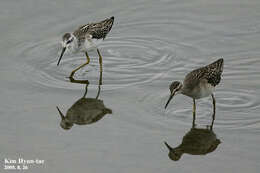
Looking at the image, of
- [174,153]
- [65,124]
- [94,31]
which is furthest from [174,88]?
[94,31]

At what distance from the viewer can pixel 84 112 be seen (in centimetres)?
1230

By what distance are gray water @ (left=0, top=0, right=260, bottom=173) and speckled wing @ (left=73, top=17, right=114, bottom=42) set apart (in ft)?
2.02

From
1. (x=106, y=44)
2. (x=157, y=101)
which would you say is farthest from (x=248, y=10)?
(x=157, y=101)

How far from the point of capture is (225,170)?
10.0m

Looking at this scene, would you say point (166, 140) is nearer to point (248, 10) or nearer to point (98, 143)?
point (98, 143)

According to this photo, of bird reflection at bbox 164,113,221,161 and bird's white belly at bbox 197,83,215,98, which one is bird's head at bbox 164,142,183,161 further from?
bird's white belly at bbox 197,83,215,98

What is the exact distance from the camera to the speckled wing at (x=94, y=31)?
1429 cm

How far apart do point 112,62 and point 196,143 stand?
418 cm

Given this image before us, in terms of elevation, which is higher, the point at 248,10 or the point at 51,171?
the point at 248,10

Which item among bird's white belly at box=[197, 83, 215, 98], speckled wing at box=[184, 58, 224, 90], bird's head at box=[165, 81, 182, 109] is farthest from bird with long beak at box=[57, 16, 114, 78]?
bird's white belly at box=[197, 83, 215, 98]

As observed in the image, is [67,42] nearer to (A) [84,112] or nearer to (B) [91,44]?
(B) [91,44]

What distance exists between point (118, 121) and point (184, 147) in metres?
1.59

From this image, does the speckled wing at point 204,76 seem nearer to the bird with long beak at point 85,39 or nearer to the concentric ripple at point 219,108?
the concentric ripple at point 219,108

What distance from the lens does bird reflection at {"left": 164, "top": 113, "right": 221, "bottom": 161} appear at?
1067cm
